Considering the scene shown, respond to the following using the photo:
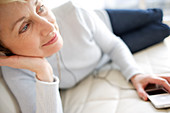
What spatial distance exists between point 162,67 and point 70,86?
0.52 meters

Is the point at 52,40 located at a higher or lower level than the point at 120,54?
higher

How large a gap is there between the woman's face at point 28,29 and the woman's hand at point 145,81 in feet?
1.39

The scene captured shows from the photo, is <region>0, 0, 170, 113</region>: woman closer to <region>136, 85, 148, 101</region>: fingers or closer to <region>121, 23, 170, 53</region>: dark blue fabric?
<region>136, 85, 148, 101</region>: fingers

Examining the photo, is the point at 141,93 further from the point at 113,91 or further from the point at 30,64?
the point at 30,64

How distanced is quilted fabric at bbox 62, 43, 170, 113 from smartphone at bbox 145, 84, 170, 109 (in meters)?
0.02

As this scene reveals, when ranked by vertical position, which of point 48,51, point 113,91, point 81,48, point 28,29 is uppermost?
point 28,29

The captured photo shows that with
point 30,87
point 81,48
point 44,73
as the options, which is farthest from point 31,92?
point 81,48

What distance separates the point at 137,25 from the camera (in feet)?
3.90

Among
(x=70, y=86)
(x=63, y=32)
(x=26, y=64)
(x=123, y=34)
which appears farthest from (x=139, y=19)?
(x=26, y=64)

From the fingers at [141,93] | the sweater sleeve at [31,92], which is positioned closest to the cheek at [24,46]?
the sweater sleeve at [31,92]

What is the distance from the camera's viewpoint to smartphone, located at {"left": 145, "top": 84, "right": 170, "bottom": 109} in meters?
0.68

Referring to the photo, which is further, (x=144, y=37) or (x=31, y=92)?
(x=144, y=37)

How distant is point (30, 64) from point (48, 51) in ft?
0.30

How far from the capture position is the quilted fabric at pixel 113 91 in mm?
773
